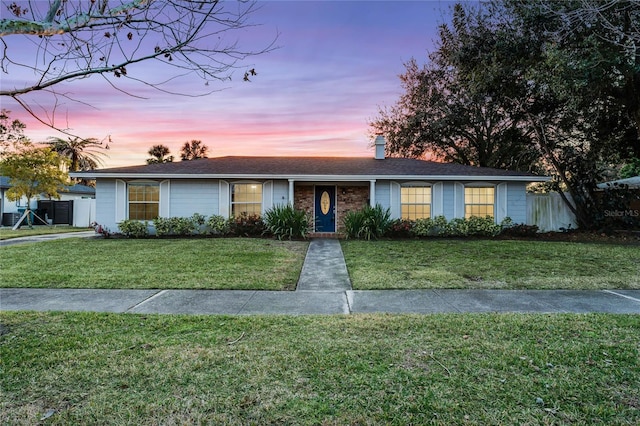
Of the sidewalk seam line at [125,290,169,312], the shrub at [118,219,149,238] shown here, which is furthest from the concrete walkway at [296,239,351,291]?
the shrub at [118,219,149,238]

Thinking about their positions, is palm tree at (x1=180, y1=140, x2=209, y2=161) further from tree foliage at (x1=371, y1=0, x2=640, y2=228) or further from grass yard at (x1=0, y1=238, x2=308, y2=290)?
grass yard at (x1=0, y1=238, x2=308, y2=290)

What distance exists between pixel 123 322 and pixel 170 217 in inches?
403

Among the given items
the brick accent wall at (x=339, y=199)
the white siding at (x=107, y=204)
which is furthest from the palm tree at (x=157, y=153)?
the brick accent wall at (x=339, y=199)

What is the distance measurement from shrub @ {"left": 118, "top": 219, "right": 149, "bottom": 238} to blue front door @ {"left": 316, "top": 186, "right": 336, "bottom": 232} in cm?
670

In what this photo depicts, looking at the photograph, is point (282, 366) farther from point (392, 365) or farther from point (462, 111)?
point (462, 111)

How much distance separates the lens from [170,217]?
44.4 feet

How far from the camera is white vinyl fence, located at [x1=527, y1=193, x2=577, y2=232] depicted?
1522cm

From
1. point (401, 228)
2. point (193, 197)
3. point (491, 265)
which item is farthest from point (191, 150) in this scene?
point (491, 265)

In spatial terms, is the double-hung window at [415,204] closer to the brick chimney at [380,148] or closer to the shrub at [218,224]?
the brick chimney at [380,148]

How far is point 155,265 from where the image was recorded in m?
7.59

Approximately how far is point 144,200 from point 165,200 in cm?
81

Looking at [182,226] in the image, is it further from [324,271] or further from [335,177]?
[324,271]

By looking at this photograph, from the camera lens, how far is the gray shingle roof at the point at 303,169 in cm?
1329

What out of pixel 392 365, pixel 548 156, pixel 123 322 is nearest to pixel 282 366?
pixel 392 365
